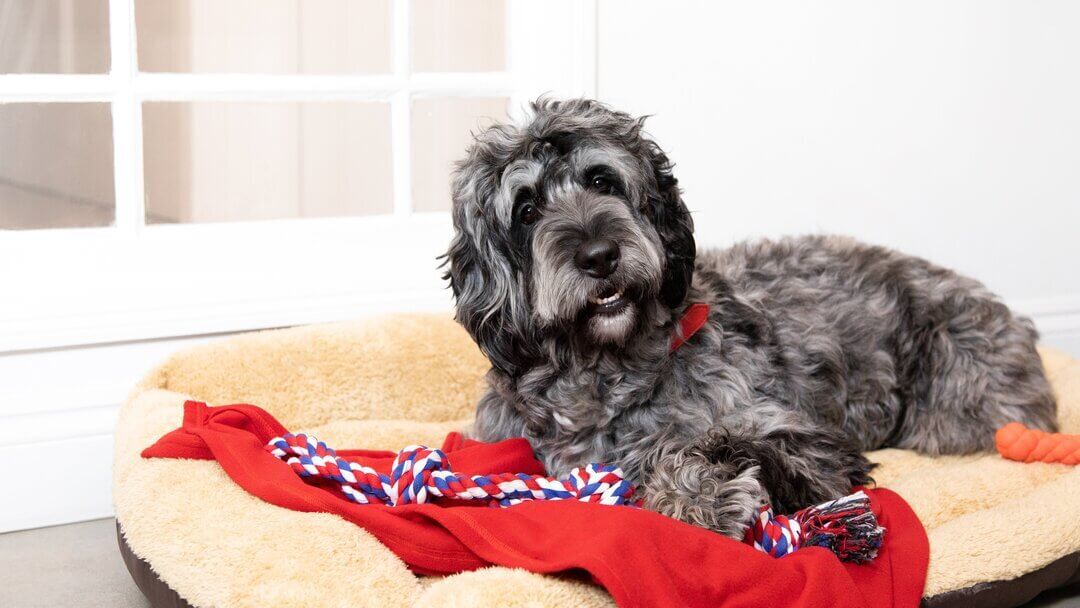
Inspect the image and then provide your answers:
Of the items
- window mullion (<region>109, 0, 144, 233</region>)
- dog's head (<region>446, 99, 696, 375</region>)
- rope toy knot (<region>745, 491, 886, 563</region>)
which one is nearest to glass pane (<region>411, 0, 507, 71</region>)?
window mullion (<region>109, 0, 144, 233</region>)

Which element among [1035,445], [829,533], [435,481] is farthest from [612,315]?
[1035,445]

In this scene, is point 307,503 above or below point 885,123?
below

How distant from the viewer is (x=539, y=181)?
2.61 meters

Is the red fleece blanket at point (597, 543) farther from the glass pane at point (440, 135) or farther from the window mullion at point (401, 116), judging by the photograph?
the glass pane at point (440, 135)

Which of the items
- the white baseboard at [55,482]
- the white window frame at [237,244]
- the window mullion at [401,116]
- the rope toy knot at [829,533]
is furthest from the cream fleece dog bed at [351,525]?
the window mullion at [401,116]

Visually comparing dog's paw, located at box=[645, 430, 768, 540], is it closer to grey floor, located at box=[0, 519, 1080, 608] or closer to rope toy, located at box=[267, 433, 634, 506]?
rope toy, located at box=[267, 433, 634, 506]

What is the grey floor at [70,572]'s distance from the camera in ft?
9.80

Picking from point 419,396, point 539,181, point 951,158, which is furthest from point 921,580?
point 951,158

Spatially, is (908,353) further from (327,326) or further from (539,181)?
(327,326)

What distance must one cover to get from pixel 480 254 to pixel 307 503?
698 mm

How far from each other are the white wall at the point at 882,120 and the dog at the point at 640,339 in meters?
1.27

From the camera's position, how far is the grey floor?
299 centimetres

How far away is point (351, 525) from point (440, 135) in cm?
227

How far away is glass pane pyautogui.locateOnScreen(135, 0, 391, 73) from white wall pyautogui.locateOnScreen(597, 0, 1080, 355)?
0.89 metres
